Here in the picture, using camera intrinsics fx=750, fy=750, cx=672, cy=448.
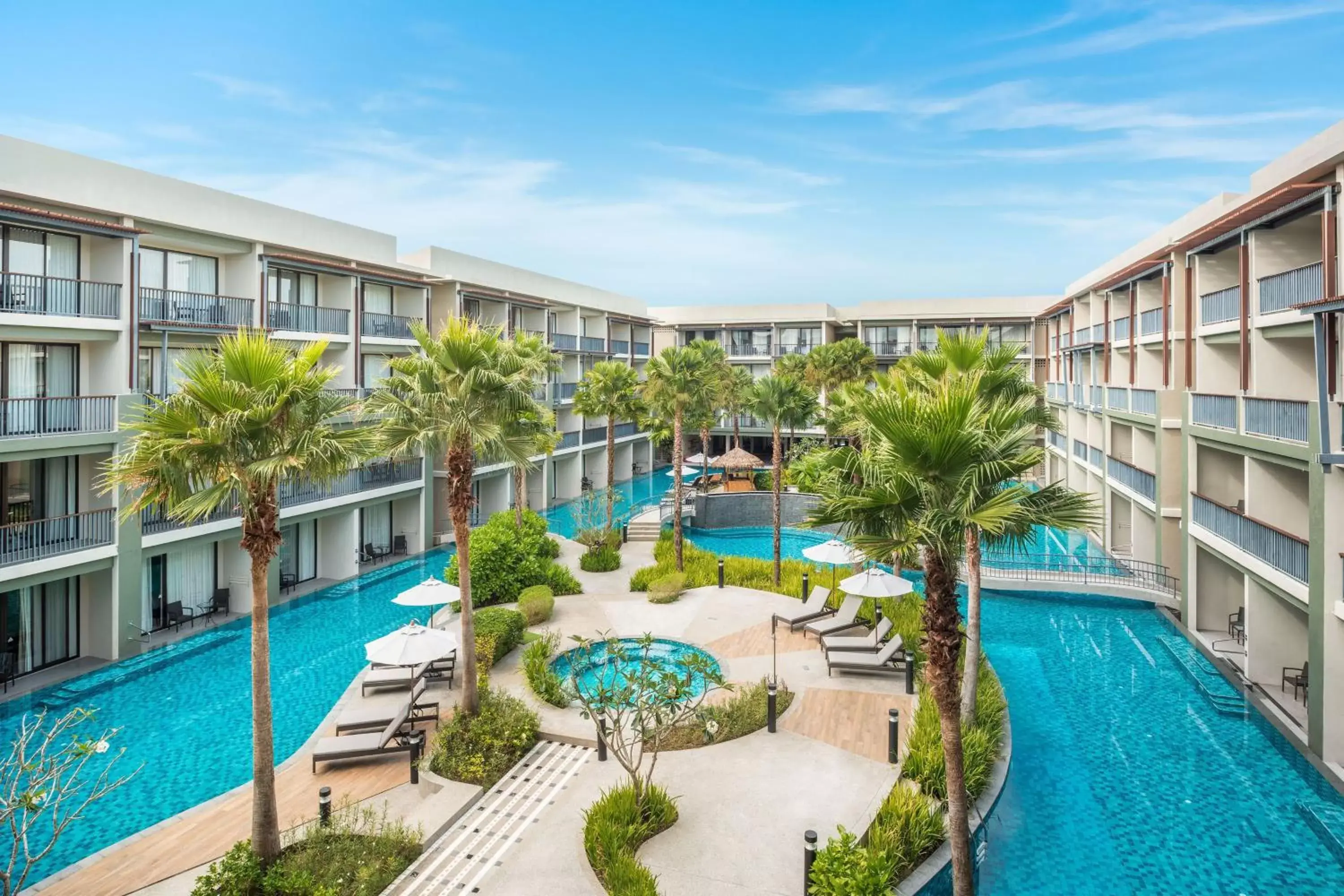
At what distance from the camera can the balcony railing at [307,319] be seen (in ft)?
77.7

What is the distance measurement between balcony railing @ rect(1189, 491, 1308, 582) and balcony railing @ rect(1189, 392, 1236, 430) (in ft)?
6.46

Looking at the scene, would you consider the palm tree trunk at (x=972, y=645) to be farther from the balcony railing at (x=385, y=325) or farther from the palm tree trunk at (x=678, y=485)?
the balcony railing at (x=385, y=325)

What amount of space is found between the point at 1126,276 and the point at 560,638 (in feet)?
76.3

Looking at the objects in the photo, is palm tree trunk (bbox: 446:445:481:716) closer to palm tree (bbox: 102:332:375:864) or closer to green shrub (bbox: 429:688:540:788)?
green shrub (bbox: 429:688:540:788)

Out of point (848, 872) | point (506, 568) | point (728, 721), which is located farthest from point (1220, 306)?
point (506, 568)

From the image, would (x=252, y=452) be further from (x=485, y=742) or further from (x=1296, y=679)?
(x=1296, y=679)

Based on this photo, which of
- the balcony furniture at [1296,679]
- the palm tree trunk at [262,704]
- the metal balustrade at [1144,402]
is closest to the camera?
the palm tree trunk at [262,704]

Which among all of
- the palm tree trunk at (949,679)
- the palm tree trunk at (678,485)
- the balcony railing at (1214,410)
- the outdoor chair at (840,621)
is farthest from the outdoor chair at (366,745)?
the balcony railing at (1214,410)

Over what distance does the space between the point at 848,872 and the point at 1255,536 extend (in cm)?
1361

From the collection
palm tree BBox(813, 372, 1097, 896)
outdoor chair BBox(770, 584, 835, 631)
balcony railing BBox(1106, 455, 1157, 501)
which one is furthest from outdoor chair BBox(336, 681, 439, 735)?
balcony railing BBox(1106, 455, 1157, 501)

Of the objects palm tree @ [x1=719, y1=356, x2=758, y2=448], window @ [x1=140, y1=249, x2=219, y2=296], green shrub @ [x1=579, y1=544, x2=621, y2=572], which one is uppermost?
window @ [x1=140, y1=249, x2=219, y2=296]

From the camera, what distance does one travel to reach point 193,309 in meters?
21.1

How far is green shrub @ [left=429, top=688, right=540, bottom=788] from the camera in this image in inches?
475

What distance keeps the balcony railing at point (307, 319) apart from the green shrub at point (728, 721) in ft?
59.5
